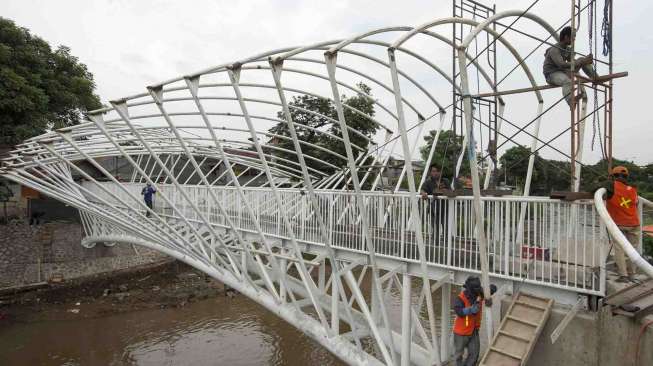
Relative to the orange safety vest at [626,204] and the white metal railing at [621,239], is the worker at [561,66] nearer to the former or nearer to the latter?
the orange safety vest at [626,204]

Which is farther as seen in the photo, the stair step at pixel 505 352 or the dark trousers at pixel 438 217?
the dark trousers at pixel 438 217

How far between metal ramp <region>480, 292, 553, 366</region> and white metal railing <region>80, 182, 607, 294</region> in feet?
1.14

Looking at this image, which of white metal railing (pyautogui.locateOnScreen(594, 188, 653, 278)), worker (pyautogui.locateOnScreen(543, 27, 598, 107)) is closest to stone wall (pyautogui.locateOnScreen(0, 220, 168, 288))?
worker (pyautogui.locateOnScreen(543, 27, 598, 107))

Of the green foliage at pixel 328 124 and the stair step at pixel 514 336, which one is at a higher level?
the green foliage at pixel 328 124

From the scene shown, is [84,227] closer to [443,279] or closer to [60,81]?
[60,81]

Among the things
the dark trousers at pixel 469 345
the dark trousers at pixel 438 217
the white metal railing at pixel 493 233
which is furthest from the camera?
the dark trousers at pixel 438 217

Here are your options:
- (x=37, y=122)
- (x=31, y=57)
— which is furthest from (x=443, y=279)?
(x=31, y=57)

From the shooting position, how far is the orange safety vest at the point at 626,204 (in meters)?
5.66

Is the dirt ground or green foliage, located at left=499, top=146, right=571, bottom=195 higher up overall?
green foliage, located at left=499, top=146, right=571, bottom=195

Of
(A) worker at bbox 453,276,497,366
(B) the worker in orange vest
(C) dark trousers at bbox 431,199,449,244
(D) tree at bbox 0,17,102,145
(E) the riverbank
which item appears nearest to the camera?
(B) the worker in orange vest

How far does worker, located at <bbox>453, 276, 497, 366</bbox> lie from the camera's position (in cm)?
586

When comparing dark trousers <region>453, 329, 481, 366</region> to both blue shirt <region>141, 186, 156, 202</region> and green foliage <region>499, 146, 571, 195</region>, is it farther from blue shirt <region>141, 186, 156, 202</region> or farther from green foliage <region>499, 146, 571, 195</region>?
blue shirt <region>141, 186, 156, 202</region>

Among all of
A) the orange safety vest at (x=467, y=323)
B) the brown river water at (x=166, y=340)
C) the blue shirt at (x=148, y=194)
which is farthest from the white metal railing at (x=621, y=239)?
the blue shirt at (x=148, y=194)

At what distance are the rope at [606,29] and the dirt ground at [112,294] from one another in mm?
21353
